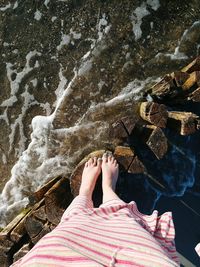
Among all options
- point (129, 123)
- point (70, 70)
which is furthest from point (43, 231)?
point (70, 70)

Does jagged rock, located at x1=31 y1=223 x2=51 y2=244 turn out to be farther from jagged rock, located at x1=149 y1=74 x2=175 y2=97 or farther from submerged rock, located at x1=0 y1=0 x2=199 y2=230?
jagged rock, located at x1=149 y1=74 x2=175 y2=97

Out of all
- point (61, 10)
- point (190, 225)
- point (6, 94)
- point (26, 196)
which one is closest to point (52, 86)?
point (6, 94)

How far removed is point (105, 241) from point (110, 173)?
1.53 m

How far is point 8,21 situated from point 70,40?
0.90 metres

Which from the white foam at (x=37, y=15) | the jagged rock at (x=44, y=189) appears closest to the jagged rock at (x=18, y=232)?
the jagged rock at (x=44, y=189)

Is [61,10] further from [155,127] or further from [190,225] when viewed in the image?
[190,225]

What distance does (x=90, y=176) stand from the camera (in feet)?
13.4

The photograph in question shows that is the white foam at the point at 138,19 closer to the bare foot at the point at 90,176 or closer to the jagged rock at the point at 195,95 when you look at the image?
the jagged rock at the point at 195,95

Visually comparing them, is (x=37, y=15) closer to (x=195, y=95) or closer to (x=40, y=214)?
(x=195, y=95)

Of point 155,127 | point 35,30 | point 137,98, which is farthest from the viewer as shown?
point 35,30

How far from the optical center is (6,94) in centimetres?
526

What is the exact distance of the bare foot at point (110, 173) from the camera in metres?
4.05

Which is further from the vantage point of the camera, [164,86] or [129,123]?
A: [164,86]

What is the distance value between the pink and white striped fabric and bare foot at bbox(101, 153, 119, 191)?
1.33 ft
